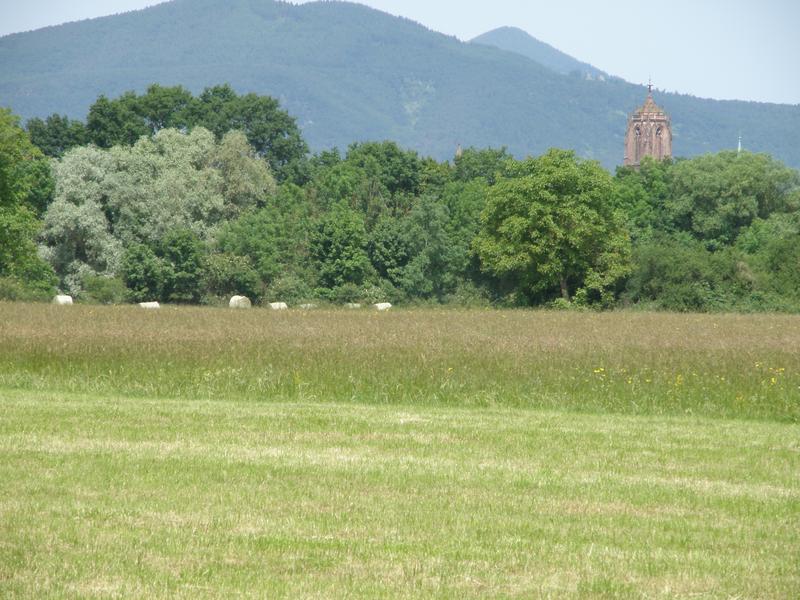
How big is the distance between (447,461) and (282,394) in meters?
7.86

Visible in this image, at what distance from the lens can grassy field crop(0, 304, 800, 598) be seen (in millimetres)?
9023

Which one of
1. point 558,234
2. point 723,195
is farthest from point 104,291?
point 723,195

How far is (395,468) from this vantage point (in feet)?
42.5

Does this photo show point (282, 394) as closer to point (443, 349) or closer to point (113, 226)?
point (443, 349)

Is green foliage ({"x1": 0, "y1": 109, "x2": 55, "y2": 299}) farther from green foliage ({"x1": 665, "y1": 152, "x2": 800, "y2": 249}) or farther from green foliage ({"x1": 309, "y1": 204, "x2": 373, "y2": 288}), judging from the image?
green foliage ({"x1": 665, "y1": 152, "x2": 800, "y2": 249})

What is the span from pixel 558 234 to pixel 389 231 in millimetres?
11299

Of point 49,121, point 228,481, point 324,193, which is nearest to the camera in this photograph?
point 228,481

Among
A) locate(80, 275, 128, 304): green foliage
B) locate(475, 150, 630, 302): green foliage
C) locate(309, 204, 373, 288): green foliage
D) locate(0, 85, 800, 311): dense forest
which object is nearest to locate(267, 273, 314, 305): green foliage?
locate(0, 85, 800, 311): dense forest

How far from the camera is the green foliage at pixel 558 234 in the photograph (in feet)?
218

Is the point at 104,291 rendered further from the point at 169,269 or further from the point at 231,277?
the point at 231,277

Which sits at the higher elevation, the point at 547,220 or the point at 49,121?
the point at 49,121

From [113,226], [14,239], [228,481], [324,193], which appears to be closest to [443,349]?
[228,481]

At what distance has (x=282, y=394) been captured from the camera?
21.0 meters

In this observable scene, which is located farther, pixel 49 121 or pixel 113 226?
pixel 49 121
